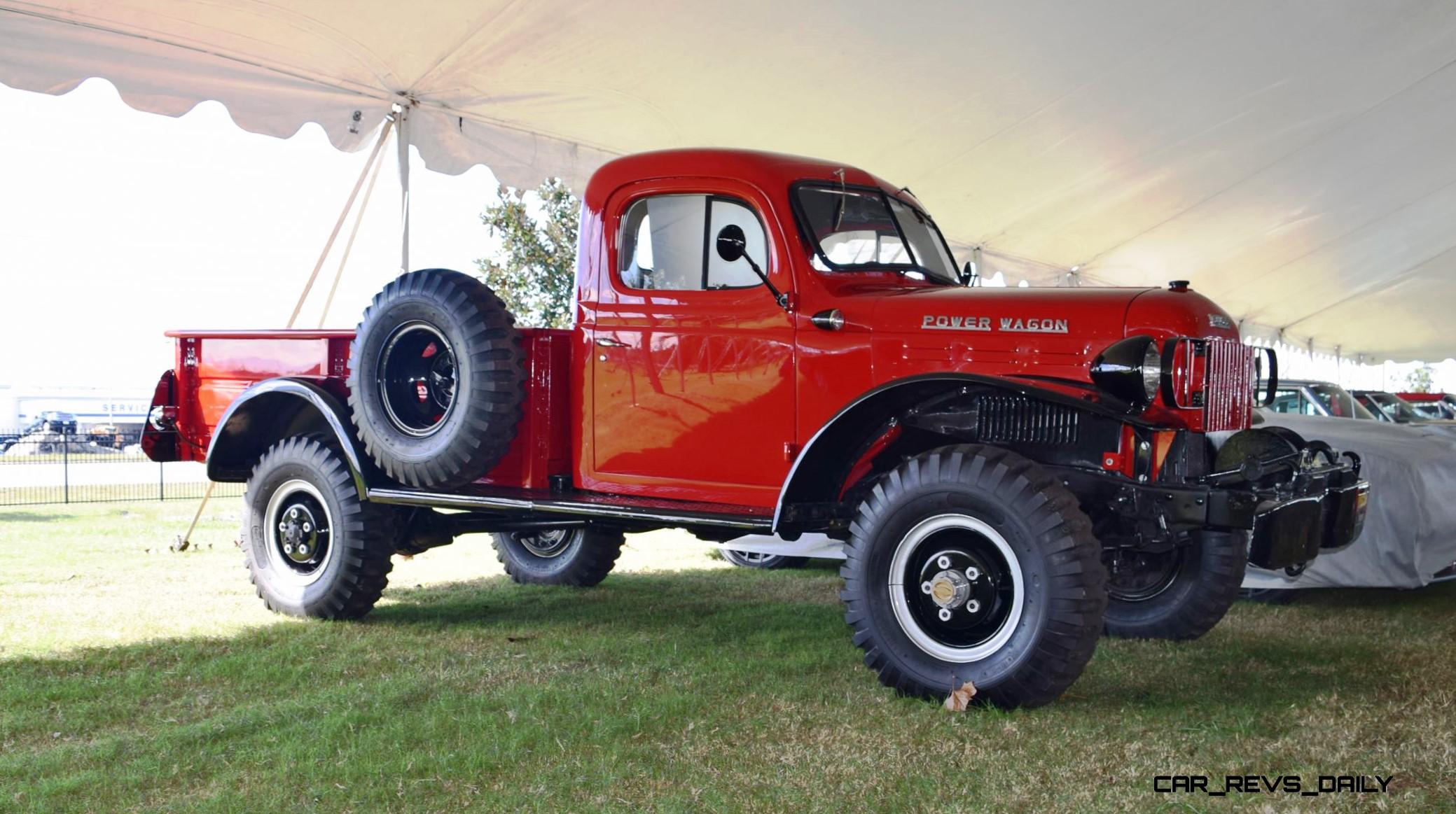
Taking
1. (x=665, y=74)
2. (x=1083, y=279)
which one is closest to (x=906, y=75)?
(x=665, y=74)

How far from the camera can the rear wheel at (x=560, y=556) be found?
6.85 meters

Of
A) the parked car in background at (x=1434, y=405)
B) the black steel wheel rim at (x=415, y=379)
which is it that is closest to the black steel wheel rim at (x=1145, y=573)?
the black steel wheel rim at (x=415, y=379)

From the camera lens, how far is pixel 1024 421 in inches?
168

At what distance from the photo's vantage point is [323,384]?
564 cm

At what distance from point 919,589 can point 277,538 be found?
A: 351cm

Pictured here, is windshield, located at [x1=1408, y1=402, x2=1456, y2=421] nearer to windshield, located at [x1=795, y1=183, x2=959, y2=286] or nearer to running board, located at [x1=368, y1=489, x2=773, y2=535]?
windshield, located at [x1=795, y1=183, x2=959, y2=286]

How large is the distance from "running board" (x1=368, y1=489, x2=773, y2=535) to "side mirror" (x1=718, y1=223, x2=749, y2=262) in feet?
3.26

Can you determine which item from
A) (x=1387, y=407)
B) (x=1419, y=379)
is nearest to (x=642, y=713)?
(x=1387, y=407)

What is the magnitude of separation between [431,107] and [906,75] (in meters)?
3.15

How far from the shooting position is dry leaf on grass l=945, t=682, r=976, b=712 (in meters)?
3.88

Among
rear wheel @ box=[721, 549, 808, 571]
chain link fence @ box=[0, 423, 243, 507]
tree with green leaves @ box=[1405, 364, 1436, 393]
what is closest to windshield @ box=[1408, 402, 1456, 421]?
rear wheel @ box=[721, 549, 808, 571]

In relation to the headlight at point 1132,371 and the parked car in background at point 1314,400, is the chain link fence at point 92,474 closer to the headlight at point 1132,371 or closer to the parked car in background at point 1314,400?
the headlight at point 1132,371

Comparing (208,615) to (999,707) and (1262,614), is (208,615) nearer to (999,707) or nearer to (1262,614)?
(999,707)

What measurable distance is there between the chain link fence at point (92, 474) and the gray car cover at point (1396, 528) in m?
8.17
